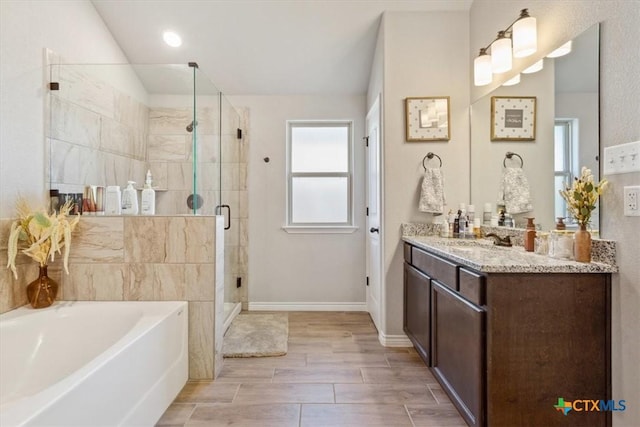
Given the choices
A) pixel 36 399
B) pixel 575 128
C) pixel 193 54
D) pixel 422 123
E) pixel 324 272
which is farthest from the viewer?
pixel 324 272

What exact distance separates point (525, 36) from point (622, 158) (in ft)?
3.22

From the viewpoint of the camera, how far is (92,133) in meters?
2.59

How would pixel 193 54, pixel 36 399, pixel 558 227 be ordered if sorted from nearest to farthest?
pixel 36 399, pixel 558 227, pixel 193 54

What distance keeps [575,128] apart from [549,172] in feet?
0.89

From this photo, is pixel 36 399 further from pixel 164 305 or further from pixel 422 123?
pixel 422 123

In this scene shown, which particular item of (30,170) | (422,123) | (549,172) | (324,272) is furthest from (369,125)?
(30,170)

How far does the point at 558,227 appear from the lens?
1.80 metres

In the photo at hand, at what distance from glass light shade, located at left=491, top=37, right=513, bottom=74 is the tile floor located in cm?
205

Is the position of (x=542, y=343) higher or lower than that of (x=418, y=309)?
higher

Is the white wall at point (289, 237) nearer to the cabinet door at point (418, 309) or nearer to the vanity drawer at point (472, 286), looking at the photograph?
the cabinet door at point (418, 309)

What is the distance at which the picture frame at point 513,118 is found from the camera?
2.05m

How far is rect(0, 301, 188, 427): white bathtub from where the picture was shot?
1.19m

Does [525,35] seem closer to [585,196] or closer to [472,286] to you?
[585,196]

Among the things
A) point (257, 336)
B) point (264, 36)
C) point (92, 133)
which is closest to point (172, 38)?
point (264, 36)
